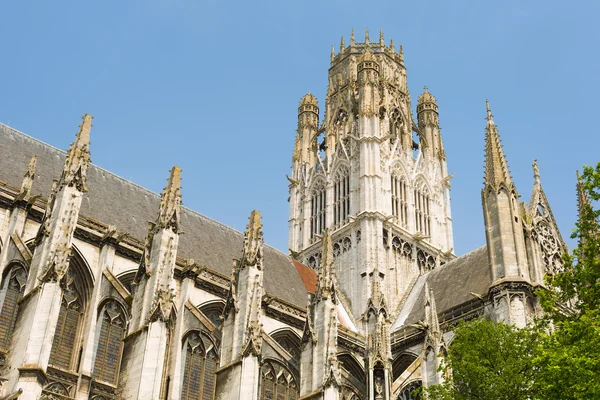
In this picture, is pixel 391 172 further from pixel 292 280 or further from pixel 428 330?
pixel 428 330

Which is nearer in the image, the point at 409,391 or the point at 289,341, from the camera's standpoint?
the point at 409,391

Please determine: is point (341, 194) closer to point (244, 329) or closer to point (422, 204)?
point (422, 204)

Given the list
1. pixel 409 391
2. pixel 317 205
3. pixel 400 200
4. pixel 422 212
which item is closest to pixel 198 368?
pixel 409 391

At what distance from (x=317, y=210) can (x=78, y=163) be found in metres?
20.7

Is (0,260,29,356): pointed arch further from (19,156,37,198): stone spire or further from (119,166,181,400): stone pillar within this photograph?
(119,166,181,400): stone pillar

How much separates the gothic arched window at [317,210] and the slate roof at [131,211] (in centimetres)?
482

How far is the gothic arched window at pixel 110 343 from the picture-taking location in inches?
826

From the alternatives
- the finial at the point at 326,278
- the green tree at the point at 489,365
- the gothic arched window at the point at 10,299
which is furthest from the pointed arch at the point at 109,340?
the green tree at the point at 489,365

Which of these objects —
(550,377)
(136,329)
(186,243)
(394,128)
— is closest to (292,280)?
(186,243)

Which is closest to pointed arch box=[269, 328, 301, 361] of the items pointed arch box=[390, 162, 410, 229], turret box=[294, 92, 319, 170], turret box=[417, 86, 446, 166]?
pointed arch box=[390, 162, 410, 229]

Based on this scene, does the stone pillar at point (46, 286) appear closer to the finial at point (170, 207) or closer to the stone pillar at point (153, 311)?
the stone pillar at point (153, 311)

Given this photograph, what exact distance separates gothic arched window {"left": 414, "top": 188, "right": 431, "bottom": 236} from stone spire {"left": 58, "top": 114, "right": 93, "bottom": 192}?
2120 centimetres

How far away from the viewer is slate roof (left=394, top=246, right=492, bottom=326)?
29.5m

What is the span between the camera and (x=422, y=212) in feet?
123
